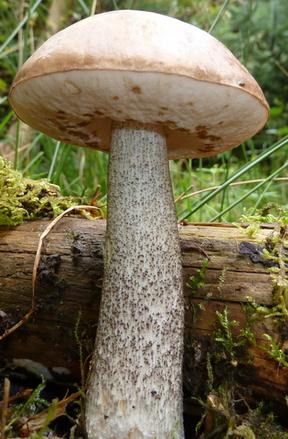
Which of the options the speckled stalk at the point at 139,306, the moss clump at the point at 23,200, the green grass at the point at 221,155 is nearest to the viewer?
the speckled stalk at the point at 139,306

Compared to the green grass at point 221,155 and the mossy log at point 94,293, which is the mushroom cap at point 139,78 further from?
the green grass at point 221,155

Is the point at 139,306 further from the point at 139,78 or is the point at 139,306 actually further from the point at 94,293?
the point at 139,78

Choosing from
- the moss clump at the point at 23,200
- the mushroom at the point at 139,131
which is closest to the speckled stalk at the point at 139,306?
the mushroom at the point at 139,131

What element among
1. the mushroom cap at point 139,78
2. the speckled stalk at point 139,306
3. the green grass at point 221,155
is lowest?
the speckled stalk at point 139,306

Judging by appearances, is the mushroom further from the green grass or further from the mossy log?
the green grass

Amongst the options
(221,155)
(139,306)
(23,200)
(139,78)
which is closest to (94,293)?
(139,306)

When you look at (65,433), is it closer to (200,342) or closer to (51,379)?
(51,379)

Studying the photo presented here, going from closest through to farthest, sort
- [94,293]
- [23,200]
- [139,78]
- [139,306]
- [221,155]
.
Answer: [139,78] < [139,306] < [94,293] < [23,200] < [221,155]
